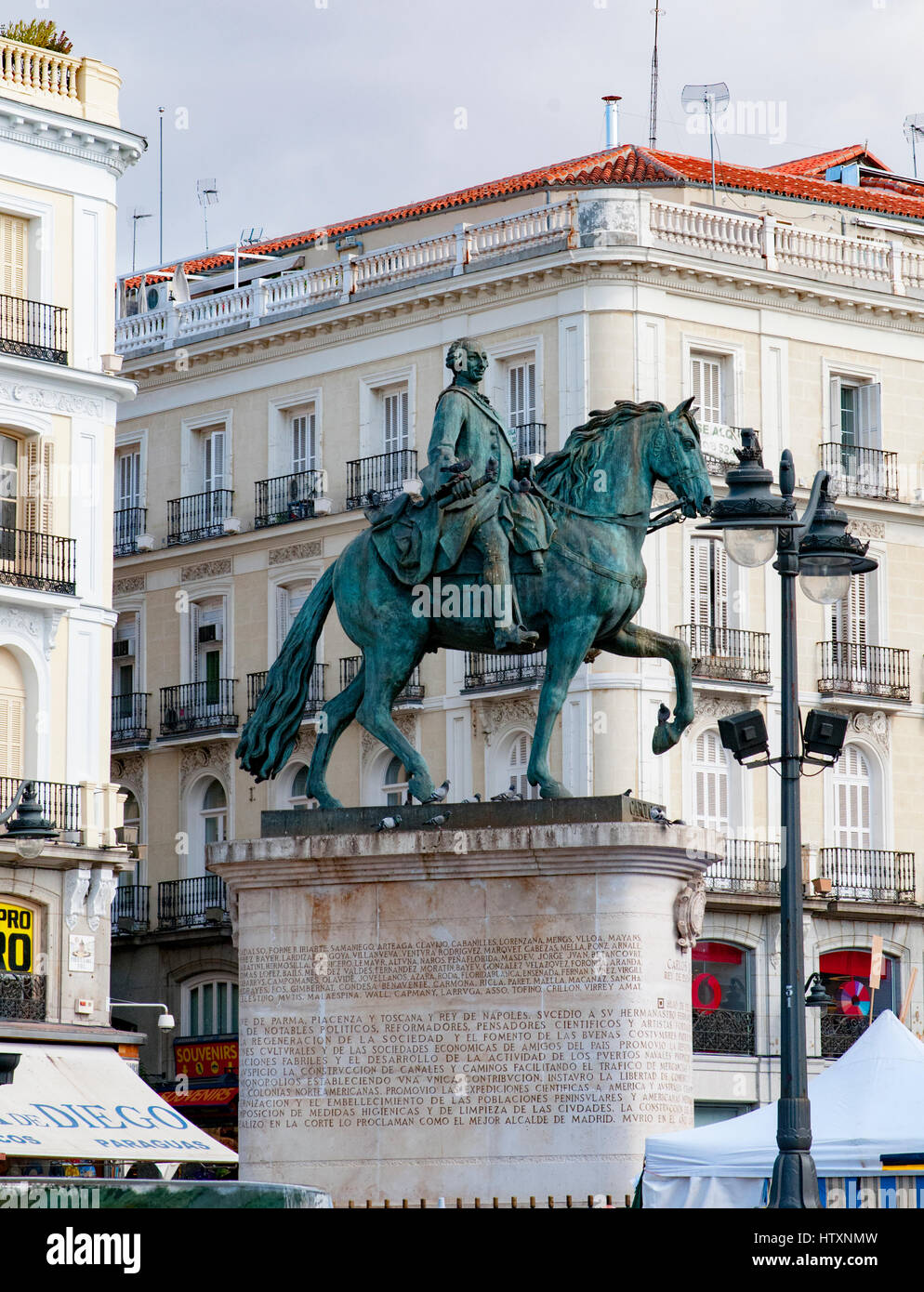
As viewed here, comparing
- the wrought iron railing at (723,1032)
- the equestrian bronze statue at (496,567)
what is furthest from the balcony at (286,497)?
the equestrian bronze statue at (496,567)

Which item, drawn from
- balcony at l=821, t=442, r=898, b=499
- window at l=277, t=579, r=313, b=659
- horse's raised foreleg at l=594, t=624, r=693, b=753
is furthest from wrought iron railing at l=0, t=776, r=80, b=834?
horse's raised foreleg at l=594, t=624, r=693, b=753

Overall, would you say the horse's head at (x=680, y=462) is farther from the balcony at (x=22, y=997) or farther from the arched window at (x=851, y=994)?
the arched window at (x=851, y=994)

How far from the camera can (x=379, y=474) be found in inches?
1841

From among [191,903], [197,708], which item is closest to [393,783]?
[191,903]

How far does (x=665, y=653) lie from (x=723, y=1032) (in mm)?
25904

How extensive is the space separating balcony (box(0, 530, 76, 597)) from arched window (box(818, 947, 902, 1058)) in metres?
13.3

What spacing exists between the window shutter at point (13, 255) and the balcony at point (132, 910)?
11.7 metres

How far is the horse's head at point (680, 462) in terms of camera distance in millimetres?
18141

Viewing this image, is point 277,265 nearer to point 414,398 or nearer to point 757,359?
point 414,398

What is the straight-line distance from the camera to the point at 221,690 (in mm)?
48719

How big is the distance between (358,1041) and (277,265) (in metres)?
35.3
